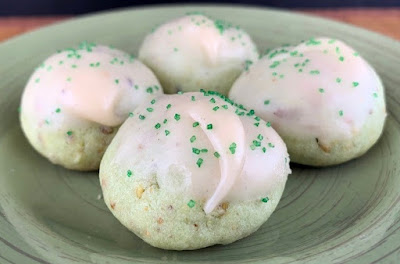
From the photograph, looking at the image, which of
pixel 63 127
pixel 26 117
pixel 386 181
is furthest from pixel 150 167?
pixel 386 181

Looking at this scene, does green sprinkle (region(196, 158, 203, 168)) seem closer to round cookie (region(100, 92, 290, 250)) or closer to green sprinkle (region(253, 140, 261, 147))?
round cookie (region(100, 92, 290, 250))

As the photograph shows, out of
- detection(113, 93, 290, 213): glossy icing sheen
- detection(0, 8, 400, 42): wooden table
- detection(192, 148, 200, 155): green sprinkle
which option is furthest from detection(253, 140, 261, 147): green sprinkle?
detection(0, 8, 400, 42): wooden table

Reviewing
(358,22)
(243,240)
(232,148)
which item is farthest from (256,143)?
(358,22)

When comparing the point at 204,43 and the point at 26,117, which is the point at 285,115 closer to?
the point at 204,43

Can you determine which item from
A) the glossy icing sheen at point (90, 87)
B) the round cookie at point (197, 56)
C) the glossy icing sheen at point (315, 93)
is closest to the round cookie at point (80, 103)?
the glossy icing sheen at point (90, 87)

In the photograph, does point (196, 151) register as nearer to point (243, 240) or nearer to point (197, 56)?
point (243, 240)

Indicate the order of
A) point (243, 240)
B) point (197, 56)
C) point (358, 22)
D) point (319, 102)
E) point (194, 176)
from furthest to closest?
1. point (358, 22)
2. point (197, 56)
3. point (319, 102)
4. point (243, 240)
5. point (194, 176)
